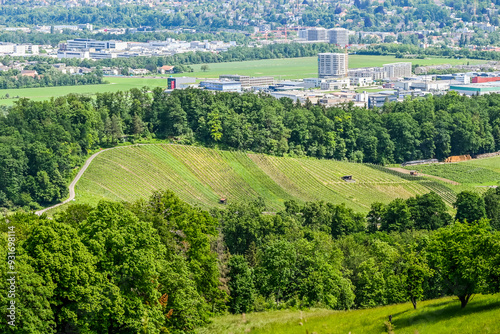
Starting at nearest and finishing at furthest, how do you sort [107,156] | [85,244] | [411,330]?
[411,330]
[85,244]
[107,156]

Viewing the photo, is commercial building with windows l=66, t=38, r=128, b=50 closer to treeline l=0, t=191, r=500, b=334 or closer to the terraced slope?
the terraced slope

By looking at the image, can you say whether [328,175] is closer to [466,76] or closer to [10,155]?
[10,155]

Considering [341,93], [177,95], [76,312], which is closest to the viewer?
[76,312]

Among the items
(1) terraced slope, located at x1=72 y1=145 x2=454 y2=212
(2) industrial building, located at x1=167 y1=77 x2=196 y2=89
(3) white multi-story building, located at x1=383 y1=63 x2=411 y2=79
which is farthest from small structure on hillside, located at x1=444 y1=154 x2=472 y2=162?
(3) white multi-story building, located at x1=383 y1=63 x2=411 y2=79

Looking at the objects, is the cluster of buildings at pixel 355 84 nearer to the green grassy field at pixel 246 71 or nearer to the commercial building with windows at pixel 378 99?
the commercial building with windows at pixel 378 99

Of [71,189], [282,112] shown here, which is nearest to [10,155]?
[71,189]

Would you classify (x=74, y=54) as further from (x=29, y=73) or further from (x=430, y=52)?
(x=430, y=52)

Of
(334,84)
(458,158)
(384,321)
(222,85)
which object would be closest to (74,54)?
(222,85)
